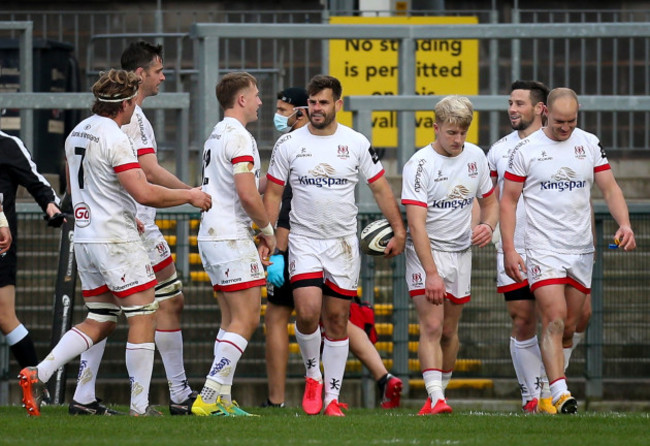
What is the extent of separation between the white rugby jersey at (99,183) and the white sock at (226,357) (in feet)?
3.01

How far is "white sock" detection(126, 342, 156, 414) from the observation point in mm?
9711

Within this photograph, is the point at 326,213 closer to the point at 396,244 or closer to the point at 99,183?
the point at 396,244

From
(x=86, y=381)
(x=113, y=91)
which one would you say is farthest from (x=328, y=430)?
(x=113, y=91)

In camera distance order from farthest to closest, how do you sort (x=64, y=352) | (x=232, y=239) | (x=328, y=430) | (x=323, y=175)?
(x=323, y=175) < (x=232, y=239) < (x=64, y=352) < (x=328, y=430)

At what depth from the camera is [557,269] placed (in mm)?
10734

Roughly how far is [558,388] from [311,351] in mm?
1685

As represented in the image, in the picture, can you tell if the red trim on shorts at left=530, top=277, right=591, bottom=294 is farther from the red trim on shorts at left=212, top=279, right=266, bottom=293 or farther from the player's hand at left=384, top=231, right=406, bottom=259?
the red trim on shorts at left=212, top=279, right=266, bottom=293

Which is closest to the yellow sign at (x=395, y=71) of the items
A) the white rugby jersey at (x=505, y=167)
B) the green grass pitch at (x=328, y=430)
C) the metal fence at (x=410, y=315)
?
→ the metal fence at (x=410, y=315)

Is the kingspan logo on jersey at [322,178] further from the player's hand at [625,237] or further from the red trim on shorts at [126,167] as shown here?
the player's hand at [625,237]

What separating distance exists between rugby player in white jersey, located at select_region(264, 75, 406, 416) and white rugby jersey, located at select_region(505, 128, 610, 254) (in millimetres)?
928

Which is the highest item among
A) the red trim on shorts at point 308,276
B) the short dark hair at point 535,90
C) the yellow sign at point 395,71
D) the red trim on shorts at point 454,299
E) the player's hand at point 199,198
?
the yellow sign at point 395,71

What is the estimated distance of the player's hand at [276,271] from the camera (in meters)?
11.4

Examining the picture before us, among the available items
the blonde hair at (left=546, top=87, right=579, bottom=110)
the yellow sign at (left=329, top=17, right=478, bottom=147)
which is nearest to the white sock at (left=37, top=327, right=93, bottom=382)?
the blonde hair at (left=546, top=87, right=579, bottom=110)

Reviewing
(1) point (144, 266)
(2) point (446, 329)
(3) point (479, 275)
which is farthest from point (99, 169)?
(3) point (479, 275)
